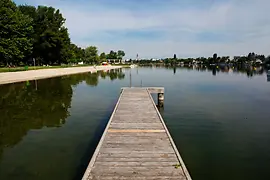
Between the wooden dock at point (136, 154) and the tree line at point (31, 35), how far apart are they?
37330mm

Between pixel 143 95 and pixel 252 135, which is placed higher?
pixel 143 95

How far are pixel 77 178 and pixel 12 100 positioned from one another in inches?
601

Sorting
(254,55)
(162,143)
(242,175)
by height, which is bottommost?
(242,175)

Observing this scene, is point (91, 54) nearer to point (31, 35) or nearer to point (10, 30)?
point (31, 35)

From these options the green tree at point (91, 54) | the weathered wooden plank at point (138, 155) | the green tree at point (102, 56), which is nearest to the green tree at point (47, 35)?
the green tree at point (91, 54)

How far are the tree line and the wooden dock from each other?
37.3m

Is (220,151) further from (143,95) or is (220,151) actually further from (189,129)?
(143,95)

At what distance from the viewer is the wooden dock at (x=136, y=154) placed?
5.36 m

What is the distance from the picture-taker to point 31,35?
58.8m

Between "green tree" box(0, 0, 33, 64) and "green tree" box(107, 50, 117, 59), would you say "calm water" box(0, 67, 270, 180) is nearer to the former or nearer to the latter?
"green tree" box(0, 0, 33, 64)

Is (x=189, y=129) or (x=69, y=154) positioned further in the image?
(x=189, y=129)

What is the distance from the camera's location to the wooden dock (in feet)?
17.6

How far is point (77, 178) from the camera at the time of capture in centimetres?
668

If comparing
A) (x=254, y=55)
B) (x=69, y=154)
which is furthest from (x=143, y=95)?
(x=254, y=55)
